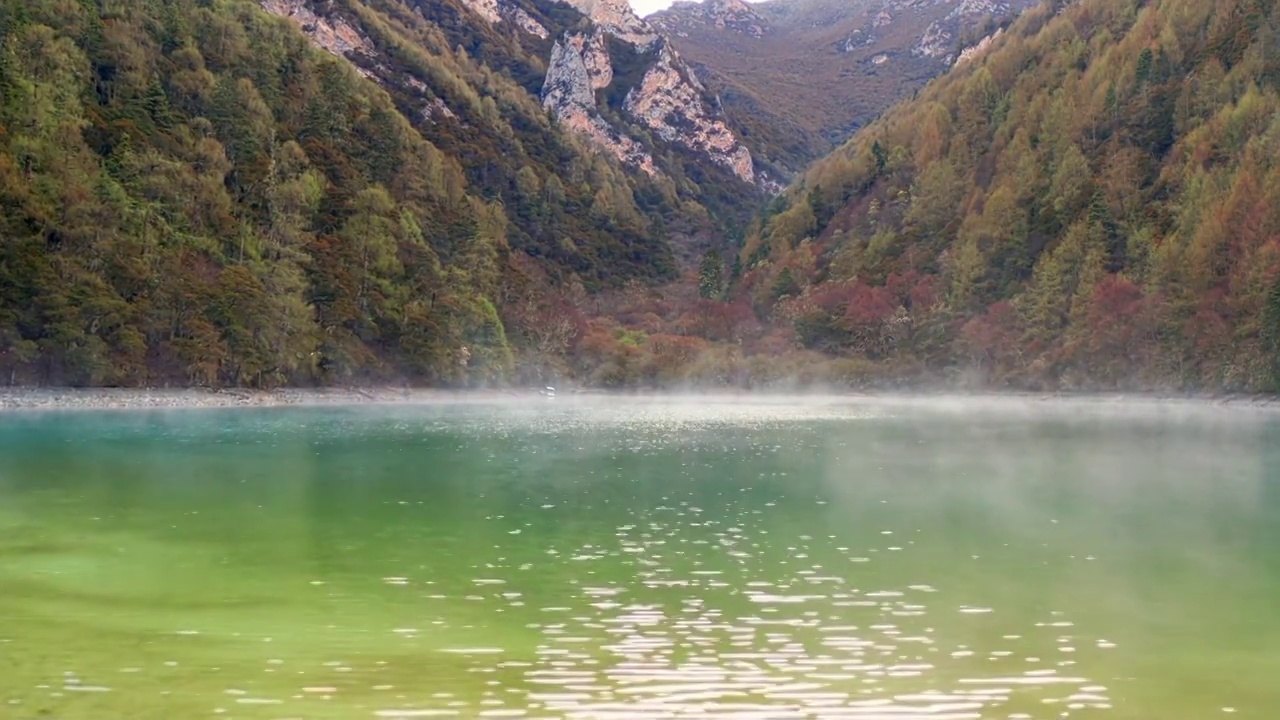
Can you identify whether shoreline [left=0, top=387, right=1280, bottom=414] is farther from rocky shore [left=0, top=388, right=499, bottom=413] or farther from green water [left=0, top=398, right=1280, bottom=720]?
green water [left=0, top=398, right=1280, bottom=720]

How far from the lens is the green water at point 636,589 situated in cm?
1659

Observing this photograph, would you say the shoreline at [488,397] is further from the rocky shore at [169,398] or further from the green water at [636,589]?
the green water at [636,589]

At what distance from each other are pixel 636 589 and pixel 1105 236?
143 m

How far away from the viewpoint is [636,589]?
24.2m

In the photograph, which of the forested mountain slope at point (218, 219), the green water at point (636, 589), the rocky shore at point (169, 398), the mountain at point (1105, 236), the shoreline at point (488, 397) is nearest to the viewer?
the green water at point (636, 589)

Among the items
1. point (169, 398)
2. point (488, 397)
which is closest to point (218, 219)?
point (169, 398)

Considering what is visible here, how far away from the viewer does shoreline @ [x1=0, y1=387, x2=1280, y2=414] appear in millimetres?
101688

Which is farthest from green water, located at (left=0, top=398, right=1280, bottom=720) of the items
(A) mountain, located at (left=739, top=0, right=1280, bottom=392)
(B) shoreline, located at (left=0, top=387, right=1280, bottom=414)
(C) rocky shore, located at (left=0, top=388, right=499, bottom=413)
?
(A) mountain, located at (left=739, top=0, right=1280, bottom=392)

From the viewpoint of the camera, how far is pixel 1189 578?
2595 centimetres

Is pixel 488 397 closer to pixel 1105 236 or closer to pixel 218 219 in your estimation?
pixel 218 219

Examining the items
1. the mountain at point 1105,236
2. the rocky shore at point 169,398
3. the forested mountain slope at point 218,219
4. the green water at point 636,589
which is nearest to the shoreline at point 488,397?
the rocky shore at point 169,398

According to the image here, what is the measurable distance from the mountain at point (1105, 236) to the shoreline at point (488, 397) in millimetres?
2493

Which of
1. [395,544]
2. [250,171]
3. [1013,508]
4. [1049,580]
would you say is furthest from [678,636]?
[250,171]

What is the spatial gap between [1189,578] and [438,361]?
412ft
